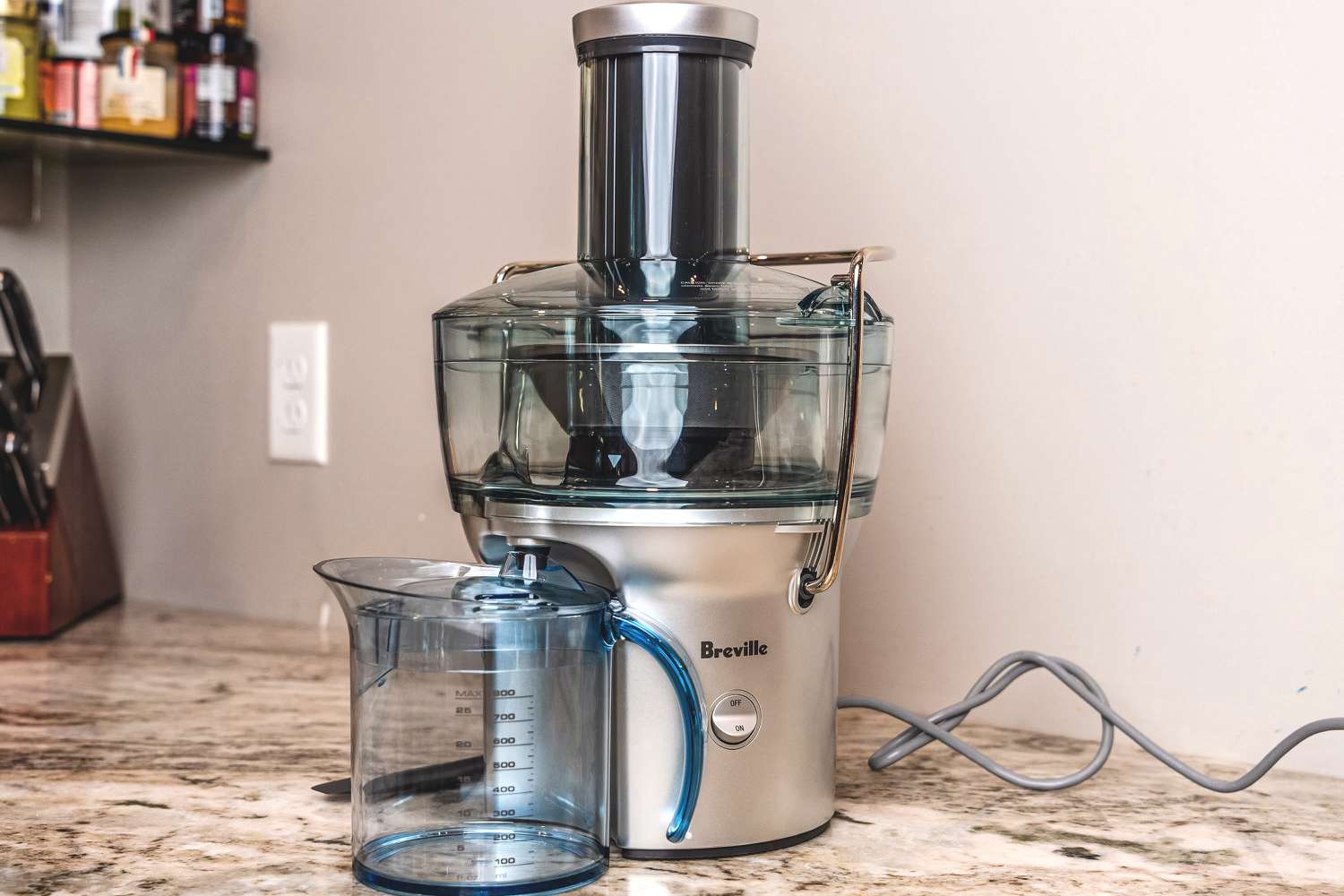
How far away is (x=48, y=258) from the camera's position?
1.49m

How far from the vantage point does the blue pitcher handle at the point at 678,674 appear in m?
0.65

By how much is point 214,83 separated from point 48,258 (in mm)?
331

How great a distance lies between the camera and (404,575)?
2.25 feet

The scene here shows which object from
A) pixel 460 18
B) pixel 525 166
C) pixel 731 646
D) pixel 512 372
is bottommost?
pixel 731 646

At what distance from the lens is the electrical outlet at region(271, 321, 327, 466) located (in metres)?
1.33

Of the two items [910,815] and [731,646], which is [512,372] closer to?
[731,646]

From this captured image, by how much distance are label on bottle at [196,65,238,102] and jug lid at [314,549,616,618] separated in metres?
0.77

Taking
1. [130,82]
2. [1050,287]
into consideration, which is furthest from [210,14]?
[1050,287]

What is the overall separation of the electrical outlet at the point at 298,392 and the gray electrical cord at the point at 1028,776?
2.13 ft

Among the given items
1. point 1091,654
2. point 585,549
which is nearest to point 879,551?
point 1091,654

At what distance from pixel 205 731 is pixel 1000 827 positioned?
1.74 ft

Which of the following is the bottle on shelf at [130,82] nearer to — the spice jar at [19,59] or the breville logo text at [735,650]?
the spice jar at [19,59]

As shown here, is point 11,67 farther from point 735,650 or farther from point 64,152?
point 735,650

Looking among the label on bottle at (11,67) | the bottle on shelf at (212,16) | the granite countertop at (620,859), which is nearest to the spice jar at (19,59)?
the label on bottle at (11,67)
